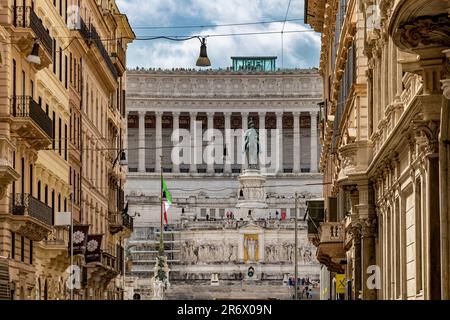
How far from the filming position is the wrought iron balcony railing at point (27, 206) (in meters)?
46.5

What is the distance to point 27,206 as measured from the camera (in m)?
47.2

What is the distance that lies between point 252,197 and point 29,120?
A: 108m

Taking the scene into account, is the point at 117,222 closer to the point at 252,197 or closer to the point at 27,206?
the point at 27,206

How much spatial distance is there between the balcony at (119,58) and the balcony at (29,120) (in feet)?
110

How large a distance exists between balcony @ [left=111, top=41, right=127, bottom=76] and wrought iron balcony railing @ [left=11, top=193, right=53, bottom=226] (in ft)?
112

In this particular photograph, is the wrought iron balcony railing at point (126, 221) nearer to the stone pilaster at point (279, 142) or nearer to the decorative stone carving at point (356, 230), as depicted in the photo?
the decorative stone carving at point (356, 230)

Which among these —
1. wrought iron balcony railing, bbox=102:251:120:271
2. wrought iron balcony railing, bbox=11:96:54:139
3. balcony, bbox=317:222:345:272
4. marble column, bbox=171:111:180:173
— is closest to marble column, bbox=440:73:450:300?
wrought iron balcony railing, bbox=11:96:54:139

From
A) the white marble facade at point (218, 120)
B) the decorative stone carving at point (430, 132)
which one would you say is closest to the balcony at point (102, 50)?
the decorative stone carving at point (430, 132)

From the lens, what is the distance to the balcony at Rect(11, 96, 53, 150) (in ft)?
152

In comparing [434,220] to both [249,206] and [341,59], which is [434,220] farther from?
[249,206]

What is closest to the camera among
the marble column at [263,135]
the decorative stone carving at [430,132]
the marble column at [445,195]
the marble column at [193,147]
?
the marble column at [445,195]

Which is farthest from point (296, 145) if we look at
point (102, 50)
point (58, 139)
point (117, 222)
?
point (58, 139)
